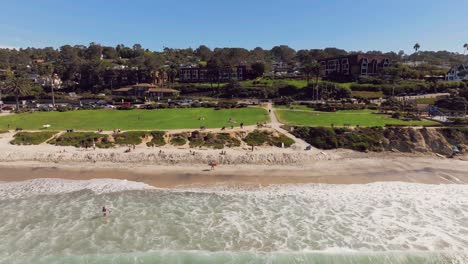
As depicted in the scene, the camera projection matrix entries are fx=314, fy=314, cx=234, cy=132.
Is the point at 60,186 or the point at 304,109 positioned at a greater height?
the point at 304,109

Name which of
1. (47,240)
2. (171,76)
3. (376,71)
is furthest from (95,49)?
(47,240)

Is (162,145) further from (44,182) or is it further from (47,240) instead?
(47,240)

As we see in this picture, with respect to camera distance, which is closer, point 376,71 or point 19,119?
point 19,119

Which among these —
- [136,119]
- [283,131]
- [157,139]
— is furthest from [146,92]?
[283,131]

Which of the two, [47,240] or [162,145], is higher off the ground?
[162,145]

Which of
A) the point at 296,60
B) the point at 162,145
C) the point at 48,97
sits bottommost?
the point at 162,145

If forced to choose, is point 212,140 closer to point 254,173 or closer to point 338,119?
point 254,173

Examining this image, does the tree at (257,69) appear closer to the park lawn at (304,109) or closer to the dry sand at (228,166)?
the park lawn at (304,109)
